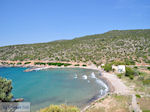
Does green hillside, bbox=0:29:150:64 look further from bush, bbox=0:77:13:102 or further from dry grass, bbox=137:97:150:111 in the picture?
bush, bbox=0:77:13:102

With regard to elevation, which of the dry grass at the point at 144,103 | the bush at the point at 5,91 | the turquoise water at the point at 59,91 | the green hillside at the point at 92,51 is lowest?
the turquoise water at the point at 59,91

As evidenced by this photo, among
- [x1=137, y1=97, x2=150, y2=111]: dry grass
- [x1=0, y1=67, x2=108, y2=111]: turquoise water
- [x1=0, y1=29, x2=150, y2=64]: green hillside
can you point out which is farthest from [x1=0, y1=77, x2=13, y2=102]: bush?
[x1=0, y1=29, x2=150, y2=64]: green hillside

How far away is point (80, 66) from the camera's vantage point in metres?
66.2

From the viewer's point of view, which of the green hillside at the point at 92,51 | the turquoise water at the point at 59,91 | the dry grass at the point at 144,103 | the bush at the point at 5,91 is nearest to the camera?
the bush at the point at 5,91

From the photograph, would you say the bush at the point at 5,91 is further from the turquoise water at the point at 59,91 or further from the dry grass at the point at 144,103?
the dry grass at the point at 144,103

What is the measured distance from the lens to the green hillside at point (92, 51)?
67.9m

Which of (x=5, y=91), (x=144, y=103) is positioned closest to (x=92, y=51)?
(x=144, y=103)

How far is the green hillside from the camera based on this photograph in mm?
67875

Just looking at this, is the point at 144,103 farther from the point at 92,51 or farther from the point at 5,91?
the point at 92,51

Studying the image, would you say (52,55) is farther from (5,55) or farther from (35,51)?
(5,55)

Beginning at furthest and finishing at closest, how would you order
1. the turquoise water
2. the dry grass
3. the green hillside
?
the green hillside → the turquoise water → the dry grass

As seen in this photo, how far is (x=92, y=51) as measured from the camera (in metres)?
78.4

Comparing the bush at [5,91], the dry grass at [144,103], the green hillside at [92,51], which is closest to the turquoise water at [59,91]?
the bush at [5,91]

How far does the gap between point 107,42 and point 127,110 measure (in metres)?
70.9
